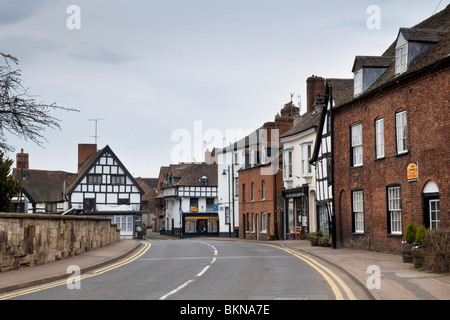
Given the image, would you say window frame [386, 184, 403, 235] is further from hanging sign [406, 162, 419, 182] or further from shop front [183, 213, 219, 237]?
shop front [183, 213, 219, 237]

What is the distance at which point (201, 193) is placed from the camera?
241ft

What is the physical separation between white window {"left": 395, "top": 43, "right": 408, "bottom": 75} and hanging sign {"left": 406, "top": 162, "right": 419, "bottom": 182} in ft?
13.2

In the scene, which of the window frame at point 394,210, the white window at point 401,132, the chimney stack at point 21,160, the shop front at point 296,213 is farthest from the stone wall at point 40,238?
the chimney stack at point 21,160

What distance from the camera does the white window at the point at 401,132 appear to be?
859 inches

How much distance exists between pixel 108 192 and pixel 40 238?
43885 mm

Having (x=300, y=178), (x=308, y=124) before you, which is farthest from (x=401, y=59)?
(x=300, y=178)

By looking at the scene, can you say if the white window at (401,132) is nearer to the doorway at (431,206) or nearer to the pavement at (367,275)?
the doorway at (431,206)

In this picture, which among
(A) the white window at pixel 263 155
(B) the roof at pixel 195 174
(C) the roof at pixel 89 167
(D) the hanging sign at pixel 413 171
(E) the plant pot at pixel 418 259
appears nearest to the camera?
(E) the plant pot at pixel 418 259

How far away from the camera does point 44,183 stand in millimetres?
67125

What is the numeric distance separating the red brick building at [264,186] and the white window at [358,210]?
1762 centimetres

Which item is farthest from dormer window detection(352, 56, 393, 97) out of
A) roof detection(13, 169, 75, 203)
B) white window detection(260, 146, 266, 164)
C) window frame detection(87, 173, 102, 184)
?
roof detection(13, 169, 75, 203)

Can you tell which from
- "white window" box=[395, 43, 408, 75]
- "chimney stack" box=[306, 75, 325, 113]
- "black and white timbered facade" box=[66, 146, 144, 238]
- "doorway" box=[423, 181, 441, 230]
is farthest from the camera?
"black and white timbered facade" box=[66, 146, 144, 238]

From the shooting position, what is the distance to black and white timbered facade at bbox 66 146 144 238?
60.4 m

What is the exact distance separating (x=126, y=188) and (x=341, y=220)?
3888cm
